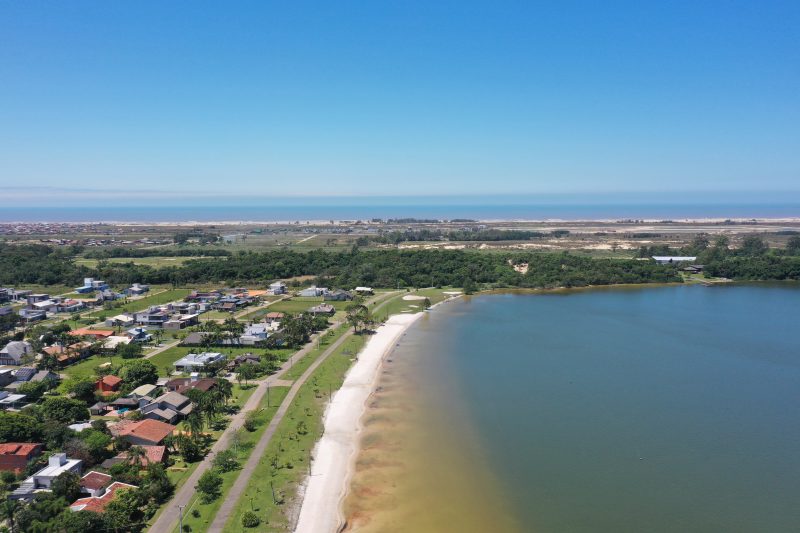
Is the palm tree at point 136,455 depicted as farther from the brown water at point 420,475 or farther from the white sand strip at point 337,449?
the brown water at point 420,475

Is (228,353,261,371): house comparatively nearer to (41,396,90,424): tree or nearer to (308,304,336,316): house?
(41,396,90,424): tree

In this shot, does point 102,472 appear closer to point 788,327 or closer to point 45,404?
point 45,404

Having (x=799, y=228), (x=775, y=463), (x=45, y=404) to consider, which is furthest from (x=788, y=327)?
(x=799, y=228)

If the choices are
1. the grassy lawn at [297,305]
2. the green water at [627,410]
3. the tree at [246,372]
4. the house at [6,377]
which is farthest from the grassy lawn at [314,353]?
the house at [6,377]

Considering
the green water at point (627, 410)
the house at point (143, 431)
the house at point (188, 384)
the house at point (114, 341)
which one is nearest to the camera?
the green water at point (627, 410)

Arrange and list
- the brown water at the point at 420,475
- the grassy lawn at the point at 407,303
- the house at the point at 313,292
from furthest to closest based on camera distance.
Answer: the house at the point at 313,292 → the grassy lawn at the point at 407,303 → the brown water at the point at 420,475

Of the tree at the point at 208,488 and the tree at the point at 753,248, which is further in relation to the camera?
the tree at the point at 753,248

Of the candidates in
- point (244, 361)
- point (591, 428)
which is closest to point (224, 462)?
point (244, 361)
